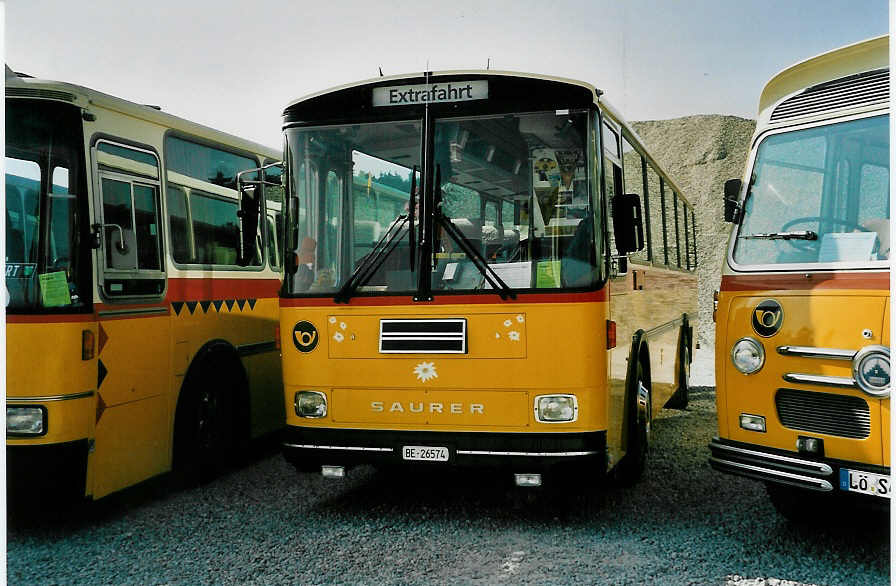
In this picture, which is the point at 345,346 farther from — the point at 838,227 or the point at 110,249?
the point at 838,227

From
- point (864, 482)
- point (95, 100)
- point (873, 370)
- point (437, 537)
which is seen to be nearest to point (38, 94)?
point (95, 100)

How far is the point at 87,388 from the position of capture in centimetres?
555

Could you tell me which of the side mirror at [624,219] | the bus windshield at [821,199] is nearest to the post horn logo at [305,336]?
the side mirror at [624,219]

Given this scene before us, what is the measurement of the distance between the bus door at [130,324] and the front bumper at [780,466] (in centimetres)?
383

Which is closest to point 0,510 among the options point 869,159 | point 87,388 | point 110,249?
point 87,388

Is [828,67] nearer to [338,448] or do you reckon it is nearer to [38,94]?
[338,448]

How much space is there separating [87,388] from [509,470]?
271 cm

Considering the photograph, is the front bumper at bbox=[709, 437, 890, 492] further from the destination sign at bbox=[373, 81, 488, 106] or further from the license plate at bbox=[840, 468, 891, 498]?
the destination sign at bbox=[373, 81, 488, 106]

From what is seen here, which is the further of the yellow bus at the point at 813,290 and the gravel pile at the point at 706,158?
Result: the gravel pile at the point at 706,158

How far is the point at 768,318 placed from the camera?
16.1 ft

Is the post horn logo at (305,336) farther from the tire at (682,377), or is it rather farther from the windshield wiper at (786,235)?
the tire at (682,377)

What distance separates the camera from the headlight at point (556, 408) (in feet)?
17.8

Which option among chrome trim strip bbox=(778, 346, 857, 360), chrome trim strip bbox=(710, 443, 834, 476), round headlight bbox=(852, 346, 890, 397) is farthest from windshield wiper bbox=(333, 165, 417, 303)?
round headlight bbox=(852, 346, 890, 397)

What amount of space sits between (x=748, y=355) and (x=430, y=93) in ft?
8.46
